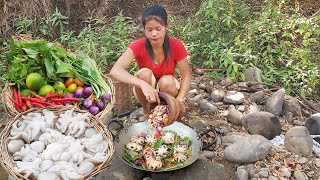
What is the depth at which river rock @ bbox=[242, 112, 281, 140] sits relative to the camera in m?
3.79

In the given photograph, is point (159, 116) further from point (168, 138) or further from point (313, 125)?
point (313, 125)

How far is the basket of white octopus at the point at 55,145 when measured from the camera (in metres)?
2.86

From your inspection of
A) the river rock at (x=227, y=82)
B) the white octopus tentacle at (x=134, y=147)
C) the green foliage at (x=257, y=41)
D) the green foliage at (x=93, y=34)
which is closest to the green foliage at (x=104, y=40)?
the green foliage at (x=93, y=34)

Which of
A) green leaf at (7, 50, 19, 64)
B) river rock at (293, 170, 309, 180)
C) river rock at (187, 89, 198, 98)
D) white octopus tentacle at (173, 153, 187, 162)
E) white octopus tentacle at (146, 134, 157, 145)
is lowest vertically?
river rock at (293, 170, 309, 180)

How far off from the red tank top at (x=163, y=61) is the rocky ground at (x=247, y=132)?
61 cm

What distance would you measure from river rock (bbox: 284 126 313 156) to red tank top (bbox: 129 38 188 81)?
1145 millimetres

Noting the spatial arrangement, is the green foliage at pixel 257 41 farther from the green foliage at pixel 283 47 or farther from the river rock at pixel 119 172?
the river rock at pixel 119 172

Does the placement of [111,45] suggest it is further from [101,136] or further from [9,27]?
[101,136]

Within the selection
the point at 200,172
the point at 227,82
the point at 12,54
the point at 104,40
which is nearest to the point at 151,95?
the point at 200,172

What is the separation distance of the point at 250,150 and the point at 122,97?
1436 millimetres

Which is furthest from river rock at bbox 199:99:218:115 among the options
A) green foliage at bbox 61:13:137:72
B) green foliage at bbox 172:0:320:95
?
green foliage at bbox 61:13:137:72

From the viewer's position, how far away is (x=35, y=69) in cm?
362

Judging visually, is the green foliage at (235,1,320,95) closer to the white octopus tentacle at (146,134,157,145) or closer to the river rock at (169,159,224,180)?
the river rock at (169,159,224,180)

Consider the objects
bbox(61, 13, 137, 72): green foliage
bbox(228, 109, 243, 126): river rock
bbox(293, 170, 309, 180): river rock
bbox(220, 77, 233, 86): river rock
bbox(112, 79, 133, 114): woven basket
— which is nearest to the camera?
bbox(293, 170, 309, 180): river rock
